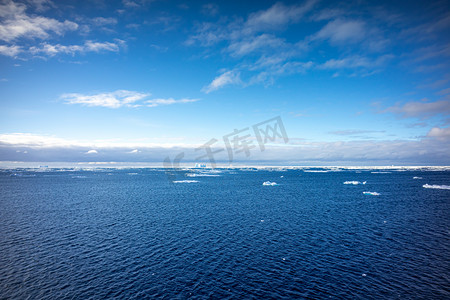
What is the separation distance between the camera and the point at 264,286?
2430cm

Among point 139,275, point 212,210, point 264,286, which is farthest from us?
point 212,210

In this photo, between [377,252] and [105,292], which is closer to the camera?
[105,292]

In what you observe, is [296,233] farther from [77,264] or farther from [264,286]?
[77,264]

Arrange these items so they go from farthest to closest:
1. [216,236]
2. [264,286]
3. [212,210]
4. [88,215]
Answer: [212,210], [88,215], [216,236], [264,286]

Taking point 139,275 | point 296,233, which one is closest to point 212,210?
point 296,233

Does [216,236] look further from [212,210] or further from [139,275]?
[212,210]

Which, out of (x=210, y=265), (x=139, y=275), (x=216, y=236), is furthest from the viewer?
(x=216, y=236)

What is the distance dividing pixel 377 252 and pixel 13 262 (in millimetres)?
49456

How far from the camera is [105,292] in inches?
914

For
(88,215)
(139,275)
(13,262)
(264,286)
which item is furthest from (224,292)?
(88,215)

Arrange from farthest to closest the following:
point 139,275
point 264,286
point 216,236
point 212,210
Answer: point 212,210
point 216,236
point 139,275
point 264,286

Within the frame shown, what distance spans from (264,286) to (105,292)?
1625cm

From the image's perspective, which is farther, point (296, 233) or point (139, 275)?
point (296, 233)

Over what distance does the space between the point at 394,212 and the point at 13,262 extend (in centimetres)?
7776
